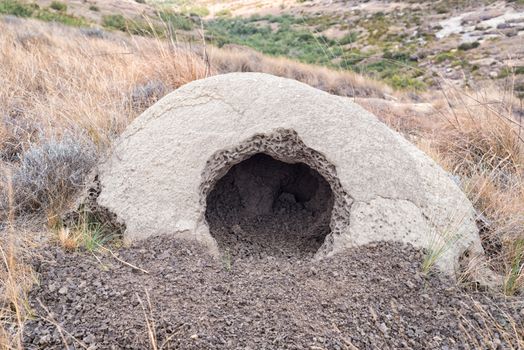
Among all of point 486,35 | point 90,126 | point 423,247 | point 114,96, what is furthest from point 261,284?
Result: point 486,35

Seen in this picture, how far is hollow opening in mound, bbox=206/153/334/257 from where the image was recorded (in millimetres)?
3102

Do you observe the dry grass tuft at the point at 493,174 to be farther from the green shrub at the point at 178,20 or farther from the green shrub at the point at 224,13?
the green shrub at the point at 224,13

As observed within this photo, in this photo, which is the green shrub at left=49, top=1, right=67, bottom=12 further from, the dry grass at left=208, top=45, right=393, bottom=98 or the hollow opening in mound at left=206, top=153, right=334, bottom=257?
the hollow opening in mound at left=206, top=153, right=334, bottom=257

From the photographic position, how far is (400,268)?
261 centimetres

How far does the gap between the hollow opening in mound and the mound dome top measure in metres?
0.09

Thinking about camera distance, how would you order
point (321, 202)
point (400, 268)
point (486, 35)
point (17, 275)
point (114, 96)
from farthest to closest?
1. point (486, 35)
2. point (114, 96)
3. point (321, 202)
4. point (400, 268)
5. point (17, 275)

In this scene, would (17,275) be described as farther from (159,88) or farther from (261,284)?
(159,88)

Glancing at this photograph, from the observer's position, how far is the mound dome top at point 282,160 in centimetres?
280

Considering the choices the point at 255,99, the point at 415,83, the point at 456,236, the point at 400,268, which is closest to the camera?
the point at 400,268

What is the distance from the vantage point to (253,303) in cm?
234

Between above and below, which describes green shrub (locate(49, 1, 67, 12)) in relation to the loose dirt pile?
below

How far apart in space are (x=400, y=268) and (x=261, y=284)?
0.72m

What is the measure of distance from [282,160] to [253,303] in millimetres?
989

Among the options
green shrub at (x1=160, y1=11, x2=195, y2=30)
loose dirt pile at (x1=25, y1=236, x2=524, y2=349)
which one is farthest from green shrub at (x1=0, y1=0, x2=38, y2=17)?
loose dirt pile at (x1=25, y1=236, x2=524, y2=349)
